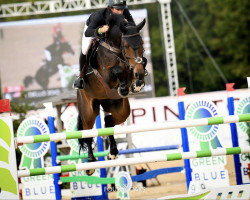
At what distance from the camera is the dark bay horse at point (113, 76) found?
566 centimetres

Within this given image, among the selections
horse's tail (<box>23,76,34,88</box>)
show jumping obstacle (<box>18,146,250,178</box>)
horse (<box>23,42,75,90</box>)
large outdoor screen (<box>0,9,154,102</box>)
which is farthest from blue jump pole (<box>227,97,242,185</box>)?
horse's tail (<box>23,76,34,88</box>)

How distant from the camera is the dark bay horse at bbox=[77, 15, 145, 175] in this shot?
566cm

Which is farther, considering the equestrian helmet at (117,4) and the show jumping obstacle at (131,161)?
the equestrian helmet at (117,4)

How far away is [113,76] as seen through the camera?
5.88 m

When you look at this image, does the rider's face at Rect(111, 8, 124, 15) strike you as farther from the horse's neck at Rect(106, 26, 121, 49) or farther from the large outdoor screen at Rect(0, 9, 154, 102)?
the large outdoor screen at Rect(0, 9, 154, 102)

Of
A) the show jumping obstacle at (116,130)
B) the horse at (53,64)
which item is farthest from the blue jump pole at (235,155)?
the horse at (53,64)

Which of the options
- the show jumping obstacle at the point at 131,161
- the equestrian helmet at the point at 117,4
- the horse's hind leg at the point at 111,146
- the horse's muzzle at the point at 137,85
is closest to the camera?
the show jumping obstacle at the point at 131,161

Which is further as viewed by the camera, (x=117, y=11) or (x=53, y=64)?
(x=53, y=64)

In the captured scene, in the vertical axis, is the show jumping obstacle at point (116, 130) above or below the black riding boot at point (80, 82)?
below

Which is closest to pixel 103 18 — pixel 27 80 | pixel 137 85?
pixel 137 85

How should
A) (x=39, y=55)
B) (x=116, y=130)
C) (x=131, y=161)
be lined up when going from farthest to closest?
(x=39, y=55) → (x=131, y=161) → (x=116, y=130)

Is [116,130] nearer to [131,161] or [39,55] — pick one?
[131,161]

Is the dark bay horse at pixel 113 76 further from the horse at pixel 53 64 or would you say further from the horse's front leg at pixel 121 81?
the horse at pixel 53 64

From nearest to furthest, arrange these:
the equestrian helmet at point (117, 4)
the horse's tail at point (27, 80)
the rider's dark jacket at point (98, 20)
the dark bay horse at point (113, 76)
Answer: the dark bay horse at point (113, 76) → the equestrian helmet at point (117, 4) → the rider's dark jacket at point (98, 20) → the horse's tail at point (27, 80)
